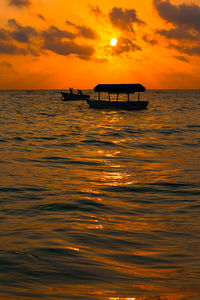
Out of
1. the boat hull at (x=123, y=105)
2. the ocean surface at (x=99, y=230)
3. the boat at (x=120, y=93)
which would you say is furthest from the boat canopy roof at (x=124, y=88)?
the ocean surface at (x=99, y=230)

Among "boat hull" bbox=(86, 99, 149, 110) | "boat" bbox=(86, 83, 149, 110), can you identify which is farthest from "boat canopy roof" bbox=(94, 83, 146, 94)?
"boat hull" bbox=(86, 99, 149, 110)

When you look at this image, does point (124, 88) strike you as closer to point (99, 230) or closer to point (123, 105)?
point (123, 105)

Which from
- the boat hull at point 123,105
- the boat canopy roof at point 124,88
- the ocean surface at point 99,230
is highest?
the boat canopy roof at point 124,88

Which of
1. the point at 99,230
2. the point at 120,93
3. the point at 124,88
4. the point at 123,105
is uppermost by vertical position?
the point at 124,88

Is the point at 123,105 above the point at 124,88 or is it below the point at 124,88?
below

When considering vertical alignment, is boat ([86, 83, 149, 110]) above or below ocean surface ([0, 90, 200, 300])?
above

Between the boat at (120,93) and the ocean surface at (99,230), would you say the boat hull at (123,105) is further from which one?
the ocean surface at (99,230)

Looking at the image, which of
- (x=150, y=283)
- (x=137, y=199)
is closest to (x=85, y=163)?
(x=137, y=199)

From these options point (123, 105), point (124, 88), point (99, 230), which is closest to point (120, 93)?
point (123, 105)

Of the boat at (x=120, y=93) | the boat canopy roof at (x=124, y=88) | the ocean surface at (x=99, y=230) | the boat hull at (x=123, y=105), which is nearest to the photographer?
the ocean surface at (x=99, y=230)

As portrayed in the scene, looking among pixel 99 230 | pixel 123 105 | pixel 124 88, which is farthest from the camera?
pixel 123 105

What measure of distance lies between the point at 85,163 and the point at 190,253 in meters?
9.83

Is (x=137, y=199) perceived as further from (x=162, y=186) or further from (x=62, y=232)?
(x=62, y=232)

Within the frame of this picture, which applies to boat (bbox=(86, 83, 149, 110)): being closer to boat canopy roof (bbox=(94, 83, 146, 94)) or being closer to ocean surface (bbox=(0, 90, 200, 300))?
boat canopy roof (bbox=(94, 83, 146, 94))
